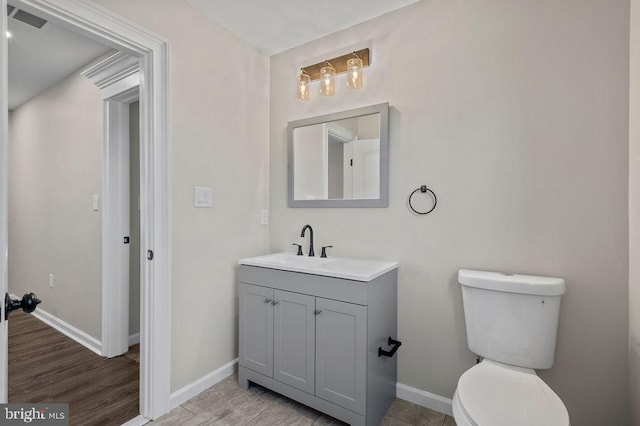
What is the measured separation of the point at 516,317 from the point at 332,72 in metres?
1.74

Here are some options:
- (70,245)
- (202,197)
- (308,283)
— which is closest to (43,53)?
(70,245)

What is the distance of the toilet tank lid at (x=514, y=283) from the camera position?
137cm

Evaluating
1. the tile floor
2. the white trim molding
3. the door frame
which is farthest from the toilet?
the white trim molding

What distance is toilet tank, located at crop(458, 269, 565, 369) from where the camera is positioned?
4.54 ft

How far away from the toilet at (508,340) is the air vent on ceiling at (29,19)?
9.62ft

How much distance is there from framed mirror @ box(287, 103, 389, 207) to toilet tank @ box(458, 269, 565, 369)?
0.74 meters

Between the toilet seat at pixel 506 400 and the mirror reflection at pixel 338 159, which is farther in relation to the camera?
the mirror reflection at pixel 338 159

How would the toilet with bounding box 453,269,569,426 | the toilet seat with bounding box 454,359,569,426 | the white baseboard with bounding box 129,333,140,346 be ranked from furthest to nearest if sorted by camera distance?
the white baseboard with bounding box 129,333,140,346 < the toilet with bounding box 453,269,569,426 < the toilet seat with bounding box 454,359,569,426

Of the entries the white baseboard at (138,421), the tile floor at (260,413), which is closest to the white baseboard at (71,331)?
the white baseboard at (138,421)

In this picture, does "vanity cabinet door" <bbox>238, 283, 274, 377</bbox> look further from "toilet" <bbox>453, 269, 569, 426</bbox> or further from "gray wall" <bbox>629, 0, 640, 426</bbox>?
"gray wall" <bbox>629, 0, 640, 426</bbox>

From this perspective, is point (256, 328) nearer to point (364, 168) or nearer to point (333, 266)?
point (333, 266)

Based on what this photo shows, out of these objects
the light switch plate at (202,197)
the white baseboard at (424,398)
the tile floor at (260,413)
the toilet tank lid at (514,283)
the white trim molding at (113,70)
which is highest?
the white trim molding at (113,70)

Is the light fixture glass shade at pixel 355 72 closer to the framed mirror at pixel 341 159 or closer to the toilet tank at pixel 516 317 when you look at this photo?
the framed mirror at pixel 341 159

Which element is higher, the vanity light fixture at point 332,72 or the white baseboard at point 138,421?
the vanity light fixture at point 332,72
